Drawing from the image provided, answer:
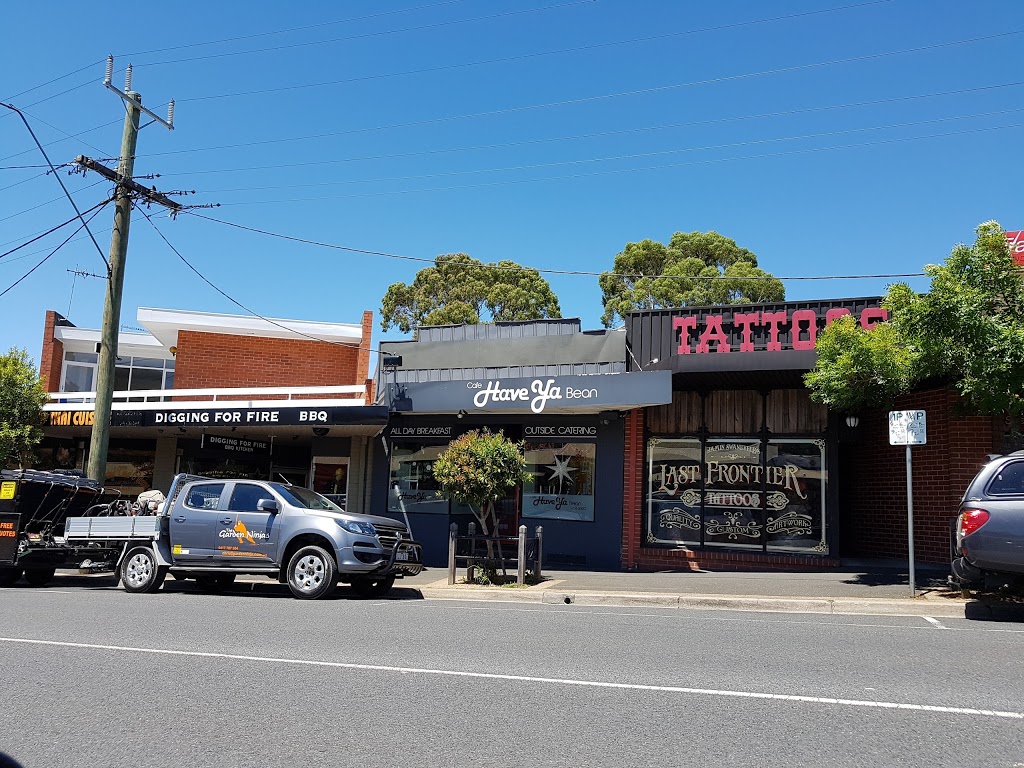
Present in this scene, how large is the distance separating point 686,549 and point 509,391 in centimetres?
454

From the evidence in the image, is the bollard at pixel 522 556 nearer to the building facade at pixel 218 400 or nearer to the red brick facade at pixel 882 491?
the red brick facade at pixel 882 491

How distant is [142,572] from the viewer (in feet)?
43.6

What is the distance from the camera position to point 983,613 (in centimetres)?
1023

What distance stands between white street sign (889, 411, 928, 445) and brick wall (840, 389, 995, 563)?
7.10ft

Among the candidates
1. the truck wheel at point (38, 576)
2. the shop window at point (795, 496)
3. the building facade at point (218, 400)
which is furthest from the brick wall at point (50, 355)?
the shop window at point (795, 496)

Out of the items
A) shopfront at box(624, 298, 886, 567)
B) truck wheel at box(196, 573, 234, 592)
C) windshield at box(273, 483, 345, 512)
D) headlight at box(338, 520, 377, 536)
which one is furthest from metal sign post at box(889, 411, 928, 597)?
truck wheel at box(196, 573, 234, 592)

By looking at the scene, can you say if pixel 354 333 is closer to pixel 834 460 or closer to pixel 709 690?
pixel 834 460

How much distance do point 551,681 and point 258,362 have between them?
19860 mm

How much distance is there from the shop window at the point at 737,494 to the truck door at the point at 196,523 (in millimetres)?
8112

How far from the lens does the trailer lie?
13938 millimetres

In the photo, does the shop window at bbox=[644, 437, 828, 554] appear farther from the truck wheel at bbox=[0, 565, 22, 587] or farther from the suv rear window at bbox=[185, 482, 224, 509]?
the truck wheel at bbox=[0, 565, 22, 587]

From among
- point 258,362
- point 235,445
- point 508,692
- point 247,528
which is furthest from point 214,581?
point 258,362

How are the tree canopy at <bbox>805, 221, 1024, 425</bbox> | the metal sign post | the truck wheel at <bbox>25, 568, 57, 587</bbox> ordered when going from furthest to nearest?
the truck wheel at <bbox>25, 568, 57, 587</bbox> → the metal sign post → the tree canopy at <bbox>805, 221, 1024, 425</bbox>

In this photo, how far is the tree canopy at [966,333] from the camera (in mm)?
10758
